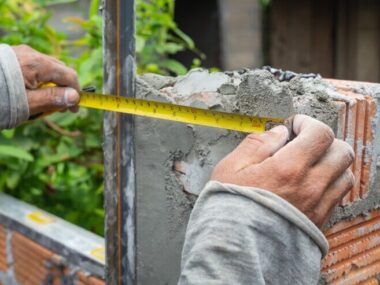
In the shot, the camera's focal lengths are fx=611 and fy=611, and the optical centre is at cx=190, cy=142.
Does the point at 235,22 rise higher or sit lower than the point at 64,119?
higher

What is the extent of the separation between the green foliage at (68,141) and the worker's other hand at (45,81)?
98 cm

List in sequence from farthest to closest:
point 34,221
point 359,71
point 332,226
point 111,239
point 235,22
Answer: point 235,22 → point 359,71 → point 34,221 → point 111,239 → point 332,226

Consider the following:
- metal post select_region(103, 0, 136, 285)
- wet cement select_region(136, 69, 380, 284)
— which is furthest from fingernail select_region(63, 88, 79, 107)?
wet cement select_region(136, 69, 380, 284)

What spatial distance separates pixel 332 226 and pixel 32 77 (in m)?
0.96

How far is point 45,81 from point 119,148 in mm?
305

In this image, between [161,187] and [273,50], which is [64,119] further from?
[273,50]

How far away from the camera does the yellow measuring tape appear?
1405mm

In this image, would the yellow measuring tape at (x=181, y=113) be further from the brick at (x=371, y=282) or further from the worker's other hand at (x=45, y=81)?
the brick at (x=371, y=282)

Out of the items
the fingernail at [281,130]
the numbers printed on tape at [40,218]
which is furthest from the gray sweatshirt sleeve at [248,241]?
the numbers printed on tape at [40,218]

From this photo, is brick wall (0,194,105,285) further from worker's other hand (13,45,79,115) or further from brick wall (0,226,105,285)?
worker's other hand (13,45,79,115)

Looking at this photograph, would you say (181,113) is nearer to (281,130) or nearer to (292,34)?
(281,130)

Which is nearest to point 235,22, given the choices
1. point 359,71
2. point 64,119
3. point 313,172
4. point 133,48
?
point 359,71

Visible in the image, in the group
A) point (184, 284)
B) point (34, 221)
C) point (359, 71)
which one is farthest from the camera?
point (359, 71)

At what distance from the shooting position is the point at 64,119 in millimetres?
2953
